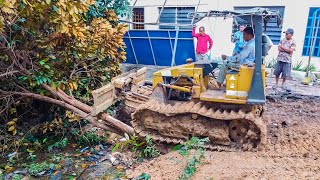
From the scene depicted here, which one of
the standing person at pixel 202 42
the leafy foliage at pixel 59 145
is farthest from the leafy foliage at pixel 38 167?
the standing person at pixel 202 42

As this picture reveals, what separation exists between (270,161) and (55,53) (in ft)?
13.9

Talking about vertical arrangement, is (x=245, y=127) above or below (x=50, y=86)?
below

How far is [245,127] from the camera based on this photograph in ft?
16.3

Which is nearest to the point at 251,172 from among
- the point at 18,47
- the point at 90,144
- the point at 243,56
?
the point at 243,56

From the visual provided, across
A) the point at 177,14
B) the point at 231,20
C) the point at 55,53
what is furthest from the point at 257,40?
the point at 177,14

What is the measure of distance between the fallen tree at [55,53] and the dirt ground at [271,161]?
125 centimetres

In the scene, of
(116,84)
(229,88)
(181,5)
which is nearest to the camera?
(229,88)

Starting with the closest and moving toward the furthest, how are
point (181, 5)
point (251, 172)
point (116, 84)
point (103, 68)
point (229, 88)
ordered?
point (251, 172)
point (229, 88)
point (116, 84)
point (103, 68)
point (181, 5)

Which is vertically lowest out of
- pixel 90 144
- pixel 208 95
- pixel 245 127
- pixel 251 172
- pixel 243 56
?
pixel 90 144

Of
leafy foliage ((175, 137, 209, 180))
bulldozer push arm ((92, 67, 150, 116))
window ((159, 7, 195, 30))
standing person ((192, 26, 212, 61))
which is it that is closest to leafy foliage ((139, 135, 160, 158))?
leafy foliage ((175, 137, 209, 180))

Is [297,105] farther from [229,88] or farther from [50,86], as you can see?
[50,86]

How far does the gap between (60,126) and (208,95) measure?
322cm

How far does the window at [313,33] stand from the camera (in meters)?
10.8

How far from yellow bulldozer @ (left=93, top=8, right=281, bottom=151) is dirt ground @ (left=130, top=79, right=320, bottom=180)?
0.33m
